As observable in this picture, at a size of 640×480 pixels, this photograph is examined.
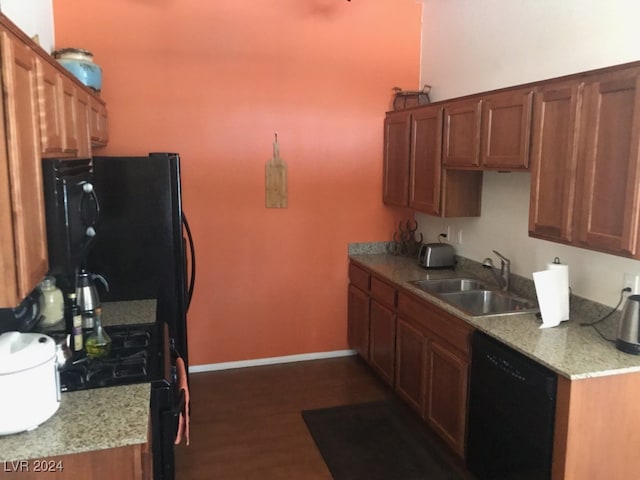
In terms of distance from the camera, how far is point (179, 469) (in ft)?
9.53

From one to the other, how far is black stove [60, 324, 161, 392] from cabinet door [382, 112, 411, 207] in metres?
2.33

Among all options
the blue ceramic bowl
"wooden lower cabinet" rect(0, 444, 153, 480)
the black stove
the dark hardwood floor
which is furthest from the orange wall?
"wooden lower cabinet" rect(0, 444, 153, 480)

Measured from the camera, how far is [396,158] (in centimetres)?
414

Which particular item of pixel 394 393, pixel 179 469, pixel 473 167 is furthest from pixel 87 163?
pixel 394 393

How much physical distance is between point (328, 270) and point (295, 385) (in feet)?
3.28

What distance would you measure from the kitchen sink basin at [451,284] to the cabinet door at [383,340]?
0.33 metres

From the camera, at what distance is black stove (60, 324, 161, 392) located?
1.96m

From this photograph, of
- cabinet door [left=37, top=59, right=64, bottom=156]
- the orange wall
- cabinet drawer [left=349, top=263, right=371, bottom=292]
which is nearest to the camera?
cabinet door [left=37, top=59, right=64, bottom=156]

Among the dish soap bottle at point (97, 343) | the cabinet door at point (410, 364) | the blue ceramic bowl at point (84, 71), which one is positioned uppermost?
the blue ceramic bowl at point (84, 71)

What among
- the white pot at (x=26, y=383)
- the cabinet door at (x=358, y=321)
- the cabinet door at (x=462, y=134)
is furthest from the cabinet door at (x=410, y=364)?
the white pot at (x=26, y=383)

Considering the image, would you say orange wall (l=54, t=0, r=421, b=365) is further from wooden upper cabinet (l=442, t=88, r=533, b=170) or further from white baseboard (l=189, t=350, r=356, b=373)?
wooden upper cabinet (l=442, t=88, r=533, b=170)

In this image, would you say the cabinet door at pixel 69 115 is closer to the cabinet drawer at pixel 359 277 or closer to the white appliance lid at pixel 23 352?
the white appliance lid at pixel 23 352

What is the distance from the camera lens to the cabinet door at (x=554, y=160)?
2.36 metres

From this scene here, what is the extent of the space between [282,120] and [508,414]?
275 centimetres
